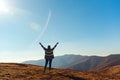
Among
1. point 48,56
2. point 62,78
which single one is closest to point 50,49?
point 48,56

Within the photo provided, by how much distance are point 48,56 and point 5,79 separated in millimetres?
5271

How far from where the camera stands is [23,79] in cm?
1888

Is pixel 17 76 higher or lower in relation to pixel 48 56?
lower

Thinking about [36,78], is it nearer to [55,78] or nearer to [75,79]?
[55,78]

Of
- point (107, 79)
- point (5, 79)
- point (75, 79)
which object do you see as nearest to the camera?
point (5, 79)

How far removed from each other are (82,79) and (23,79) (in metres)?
5.43

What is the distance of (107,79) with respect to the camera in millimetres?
21344

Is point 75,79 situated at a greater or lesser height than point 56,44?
lesser

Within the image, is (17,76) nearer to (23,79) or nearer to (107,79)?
(23,79)

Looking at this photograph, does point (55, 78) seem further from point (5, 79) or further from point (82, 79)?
point (5, 79)

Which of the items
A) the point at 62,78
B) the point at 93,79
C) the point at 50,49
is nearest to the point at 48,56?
the point at 50,49

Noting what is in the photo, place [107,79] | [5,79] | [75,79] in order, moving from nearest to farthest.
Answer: [5,79], [75,79], [107,79]

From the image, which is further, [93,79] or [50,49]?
[50,49]

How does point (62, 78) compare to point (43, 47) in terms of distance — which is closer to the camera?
point (62, 78)
